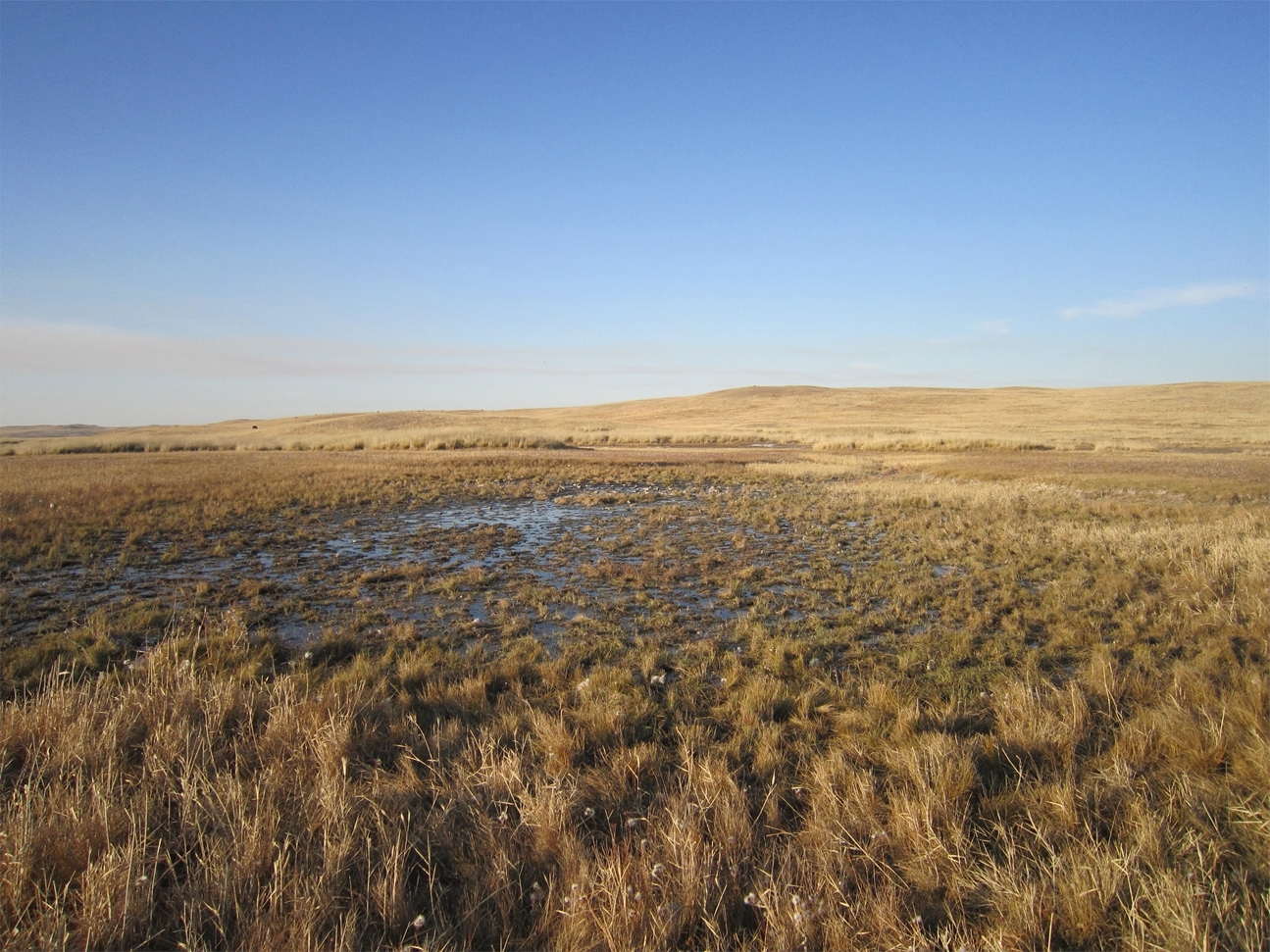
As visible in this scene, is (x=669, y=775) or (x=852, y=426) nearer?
(x=669, y=775)

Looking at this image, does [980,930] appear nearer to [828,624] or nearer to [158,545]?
[828,624]

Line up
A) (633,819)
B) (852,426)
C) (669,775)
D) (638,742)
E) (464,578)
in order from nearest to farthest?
1. (633,819)
2. (669,775)
3. (638,742)
4. (464,578)
5. (852,426)

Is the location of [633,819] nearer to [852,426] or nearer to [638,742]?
[638,742]

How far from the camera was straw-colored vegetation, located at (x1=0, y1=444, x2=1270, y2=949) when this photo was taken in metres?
2.90

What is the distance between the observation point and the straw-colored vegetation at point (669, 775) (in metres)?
2.90

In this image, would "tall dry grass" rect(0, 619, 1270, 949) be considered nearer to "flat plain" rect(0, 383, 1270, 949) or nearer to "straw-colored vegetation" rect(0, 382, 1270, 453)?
"flat plain" rect(0, 383, 1270, 949)

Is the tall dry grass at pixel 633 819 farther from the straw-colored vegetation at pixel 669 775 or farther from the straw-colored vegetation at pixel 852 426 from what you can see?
the straw-colored vegetation at pixel 852 426

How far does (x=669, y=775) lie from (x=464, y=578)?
731 centimetres

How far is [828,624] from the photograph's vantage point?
8.34 metres

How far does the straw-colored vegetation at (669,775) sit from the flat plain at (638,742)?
0.09 feet

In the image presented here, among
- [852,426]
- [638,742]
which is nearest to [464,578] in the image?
[638,742]

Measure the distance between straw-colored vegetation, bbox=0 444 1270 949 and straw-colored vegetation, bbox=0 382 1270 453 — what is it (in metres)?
43.5

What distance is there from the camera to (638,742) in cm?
479

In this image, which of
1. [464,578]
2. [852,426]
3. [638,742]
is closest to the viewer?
[638,742]
